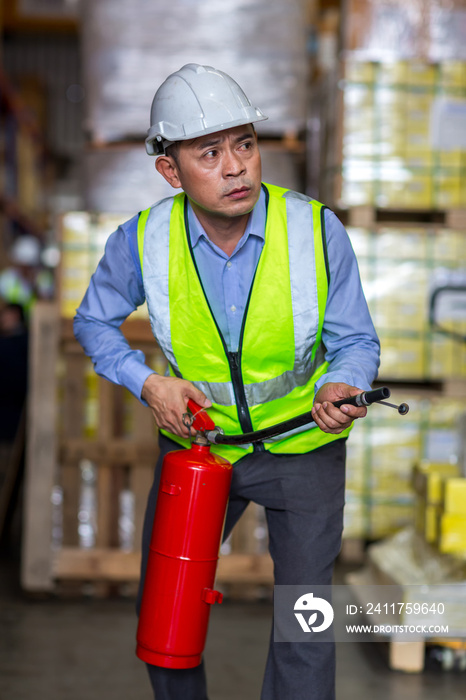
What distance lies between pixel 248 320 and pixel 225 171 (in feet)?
1.23

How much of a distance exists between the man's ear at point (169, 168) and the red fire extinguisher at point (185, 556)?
1.91ft

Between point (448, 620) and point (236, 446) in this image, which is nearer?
point (236, 446)

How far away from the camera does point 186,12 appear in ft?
16.3

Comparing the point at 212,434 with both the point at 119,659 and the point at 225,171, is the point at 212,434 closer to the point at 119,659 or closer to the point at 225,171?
the point at 225,171

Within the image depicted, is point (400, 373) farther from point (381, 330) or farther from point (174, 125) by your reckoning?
point (174, 125)

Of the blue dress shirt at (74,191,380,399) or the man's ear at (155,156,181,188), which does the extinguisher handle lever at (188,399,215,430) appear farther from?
the man's ear at (155,156,181,188)

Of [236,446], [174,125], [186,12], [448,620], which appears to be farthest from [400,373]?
[174,125]

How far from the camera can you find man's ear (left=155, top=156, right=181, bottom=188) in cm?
230

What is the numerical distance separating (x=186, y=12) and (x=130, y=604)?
10.5 ft

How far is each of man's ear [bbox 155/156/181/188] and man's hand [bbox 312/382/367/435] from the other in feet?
2.21

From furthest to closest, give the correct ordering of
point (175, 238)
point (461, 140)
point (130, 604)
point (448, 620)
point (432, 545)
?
point (461, 140)
point (130, 604)
point (432, 545)
point (448, 620)
point (175, 238)

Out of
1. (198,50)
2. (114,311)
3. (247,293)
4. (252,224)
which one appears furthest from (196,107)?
(198,50)

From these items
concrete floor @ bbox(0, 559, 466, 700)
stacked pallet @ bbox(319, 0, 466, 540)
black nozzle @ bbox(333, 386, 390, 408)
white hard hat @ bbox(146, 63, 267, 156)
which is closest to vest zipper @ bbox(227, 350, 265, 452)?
black nozzle @ bbox(333, 386, 390, 408)

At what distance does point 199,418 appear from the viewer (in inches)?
88.4
